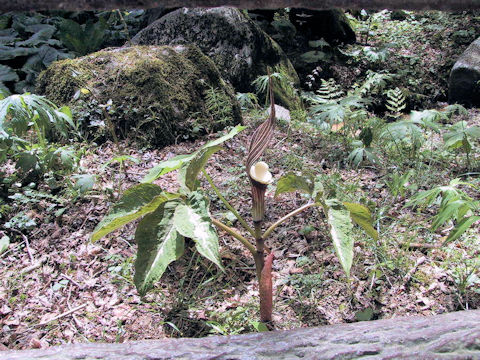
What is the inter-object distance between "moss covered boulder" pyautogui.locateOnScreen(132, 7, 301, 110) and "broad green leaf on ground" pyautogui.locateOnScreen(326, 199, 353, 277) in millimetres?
3292

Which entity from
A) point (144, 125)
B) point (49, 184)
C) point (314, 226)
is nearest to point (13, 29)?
point (144, 125)

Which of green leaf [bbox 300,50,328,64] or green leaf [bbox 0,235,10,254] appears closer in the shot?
green leaf [bbox 0,235,10,254]

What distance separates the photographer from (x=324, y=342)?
1.46 m

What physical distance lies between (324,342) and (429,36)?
23.2ft

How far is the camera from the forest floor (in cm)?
200

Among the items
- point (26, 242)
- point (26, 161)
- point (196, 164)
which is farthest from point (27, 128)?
point (196, 164)

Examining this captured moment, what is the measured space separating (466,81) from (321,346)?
515 cm

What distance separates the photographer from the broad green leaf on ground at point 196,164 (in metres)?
1.82

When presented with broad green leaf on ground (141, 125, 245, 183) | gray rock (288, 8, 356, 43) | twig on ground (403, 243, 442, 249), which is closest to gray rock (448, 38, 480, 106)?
gray rock (288, 8, 356, 43)

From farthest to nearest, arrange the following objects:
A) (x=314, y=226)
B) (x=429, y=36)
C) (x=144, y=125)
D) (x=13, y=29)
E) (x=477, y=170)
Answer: (x=429, y=36) → (x=13, y=29) → (x=144, y=125) → (x=477, y=170) → (x=314, y=226)

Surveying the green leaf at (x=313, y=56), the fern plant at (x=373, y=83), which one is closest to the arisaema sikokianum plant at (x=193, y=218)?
the fern plant at (x=373, y=83)

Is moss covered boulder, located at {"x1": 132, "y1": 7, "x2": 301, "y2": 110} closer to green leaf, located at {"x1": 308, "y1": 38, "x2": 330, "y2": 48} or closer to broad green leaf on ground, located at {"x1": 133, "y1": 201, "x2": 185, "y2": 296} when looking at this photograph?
green leaf, located at {"x1": 308, "y1": 38, "x2": 330, "y2": 48}

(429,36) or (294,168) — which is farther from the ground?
(429,36)

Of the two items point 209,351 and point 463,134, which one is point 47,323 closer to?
point 209,351
